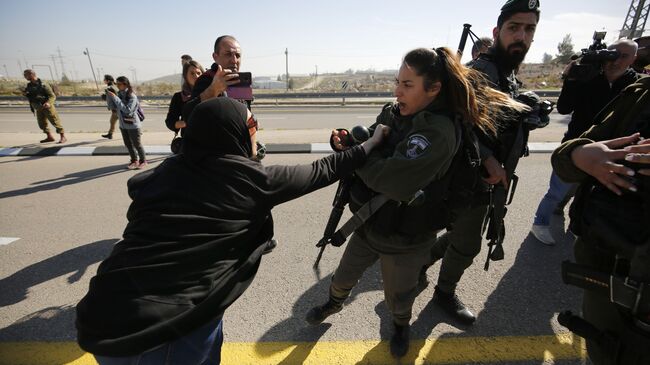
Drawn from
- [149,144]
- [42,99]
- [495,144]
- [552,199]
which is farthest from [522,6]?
[42,99]

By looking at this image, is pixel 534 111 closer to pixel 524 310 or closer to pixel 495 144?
pixel 495 144

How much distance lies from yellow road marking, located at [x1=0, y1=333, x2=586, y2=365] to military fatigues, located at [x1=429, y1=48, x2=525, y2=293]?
41 cm

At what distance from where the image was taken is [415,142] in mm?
1411

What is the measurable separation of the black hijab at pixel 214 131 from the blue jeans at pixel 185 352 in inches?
28.1

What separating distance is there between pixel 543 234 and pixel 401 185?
2.46 metres

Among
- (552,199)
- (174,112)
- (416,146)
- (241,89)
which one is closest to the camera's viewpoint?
(416,146)

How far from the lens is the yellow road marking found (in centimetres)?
188

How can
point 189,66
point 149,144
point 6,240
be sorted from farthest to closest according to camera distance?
point 149,144 → point 189,66 → point 6,240

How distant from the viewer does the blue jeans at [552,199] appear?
296cm

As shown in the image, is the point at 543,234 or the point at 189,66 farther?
the point at 189,66

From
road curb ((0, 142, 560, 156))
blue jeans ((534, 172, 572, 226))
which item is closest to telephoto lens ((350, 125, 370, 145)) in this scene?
blue jeans ((534, 172, 572, 226))

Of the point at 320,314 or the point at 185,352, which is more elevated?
the point at 185,352

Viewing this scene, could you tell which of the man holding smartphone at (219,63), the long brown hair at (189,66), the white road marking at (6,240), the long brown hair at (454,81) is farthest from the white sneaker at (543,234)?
the white road marking at (6,240)

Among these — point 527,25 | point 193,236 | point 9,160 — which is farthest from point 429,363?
point 9,160
